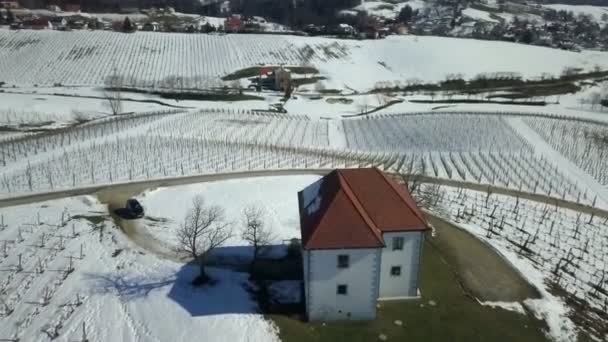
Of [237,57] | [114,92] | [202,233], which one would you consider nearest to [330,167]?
[202,233]

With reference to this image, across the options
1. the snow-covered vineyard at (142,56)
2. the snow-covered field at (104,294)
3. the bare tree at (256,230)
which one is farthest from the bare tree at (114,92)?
the bare tree at (256,230)

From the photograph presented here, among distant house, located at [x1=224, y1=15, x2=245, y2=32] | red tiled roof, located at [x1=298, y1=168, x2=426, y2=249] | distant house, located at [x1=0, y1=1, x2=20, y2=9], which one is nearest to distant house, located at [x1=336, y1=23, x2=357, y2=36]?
distant house, located at [x1=224, y1=15, x2=245, y2=32]

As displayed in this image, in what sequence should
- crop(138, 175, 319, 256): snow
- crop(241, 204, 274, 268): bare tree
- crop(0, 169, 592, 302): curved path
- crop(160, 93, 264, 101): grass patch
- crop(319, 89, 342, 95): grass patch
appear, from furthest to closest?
crop(319, 89, 342, 95): grass patch → crop(160, 93, 264, 101): grass patch → crop(138, 175, 319, 256): snow → crop(241, 204, 274, 268): bare tree → crop(0, 169, 592, 302): curved path

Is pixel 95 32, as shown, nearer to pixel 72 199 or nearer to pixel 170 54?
pixel 170 54

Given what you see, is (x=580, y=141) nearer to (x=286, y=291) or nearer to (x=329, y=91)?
(x=329, y=91)

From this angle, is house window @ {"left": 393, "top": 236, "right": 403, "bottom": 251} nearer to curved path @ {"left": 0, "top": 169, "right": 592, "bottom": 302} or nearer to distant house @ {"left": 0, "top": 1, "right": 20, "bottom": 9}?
curved path @ {"left": 0, "top": 169, "right": 592, "bottom": 302}

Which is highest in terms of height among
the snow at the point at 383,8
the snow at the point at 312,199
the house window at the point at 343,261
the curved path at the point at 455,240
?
the snow at the point at 383,8

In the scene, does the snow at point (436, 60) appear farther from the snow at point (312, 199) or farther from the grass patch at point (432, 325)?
the grass patch at point (432, 325)
